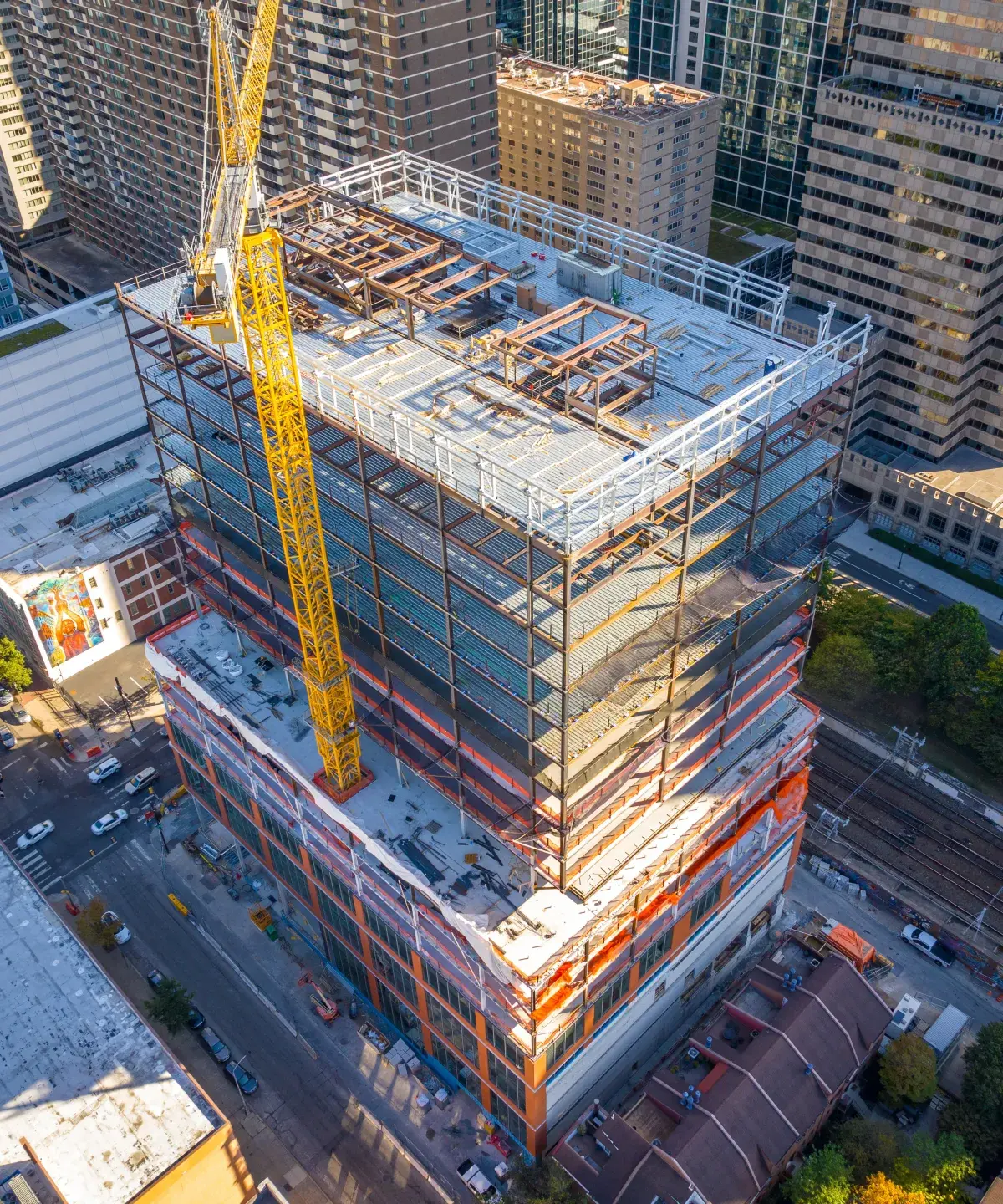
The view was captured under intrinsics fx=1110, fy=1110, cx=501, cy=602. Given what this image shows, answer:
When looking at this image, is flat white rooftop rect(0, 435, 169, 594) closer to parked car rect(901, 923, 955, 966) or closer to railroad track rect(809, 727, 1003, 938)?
railroad track rect(809, 727, 1003, 938)

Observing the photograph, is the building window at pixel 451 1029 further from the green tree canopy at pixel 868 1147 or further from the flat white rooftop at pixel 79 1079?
the green tree canopy at pixel 868 1147

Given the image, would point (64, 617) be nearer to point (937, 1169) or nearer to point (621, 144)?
point (937, 1169)

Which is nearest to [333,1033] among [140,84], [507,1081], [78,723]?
[507,1081]

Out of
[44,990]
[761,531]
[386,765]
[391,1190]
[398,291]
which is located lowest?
[391,1190]

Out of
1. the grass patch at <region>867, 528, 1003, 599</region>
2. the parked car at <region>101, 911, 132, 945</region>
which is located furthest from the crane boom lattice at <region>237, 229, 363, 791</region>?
the grass patch at <region>867, 528, 1003, 599</region>

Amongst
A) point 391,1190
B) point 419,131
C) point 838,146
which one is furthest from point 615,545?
point 419,131

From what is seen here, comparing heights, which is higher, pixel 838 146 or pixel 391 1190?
pixel 838 146

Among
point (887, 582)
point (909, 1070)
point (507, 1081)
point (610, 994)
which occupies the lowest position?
point (887, 582)

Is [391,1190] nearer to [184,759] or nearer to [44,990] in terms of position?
[44,990]
